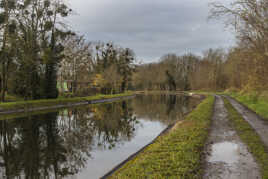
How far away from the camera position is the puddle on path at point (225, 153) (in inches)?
267

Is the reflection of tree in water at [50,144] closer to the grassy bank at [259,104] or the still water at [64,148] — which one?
the still water at [64,148]

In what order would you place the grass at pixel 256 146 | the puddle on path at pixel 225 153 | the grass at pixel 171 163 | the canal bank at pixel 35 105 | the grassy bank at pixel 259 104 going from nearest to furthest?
the grass at pixel 171 163, the grass at pixel 256 146, the puddle on path at pixel 225 153, the grassy bank at pixel 259 104, the canal bank at pixel 35 105

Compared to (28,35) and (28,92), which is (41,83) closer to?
(28,92)

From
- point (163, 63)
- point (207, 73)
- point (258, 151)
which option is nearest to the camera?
point (258, 151)

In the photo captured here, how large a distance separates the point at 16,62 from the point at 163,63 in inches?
2536

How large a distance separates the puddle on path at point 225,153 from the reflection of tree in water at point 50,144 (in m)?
4.98

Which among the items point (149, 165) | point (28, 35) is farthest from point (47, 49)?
point (149, 165)

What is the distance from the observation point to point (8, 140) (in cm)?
1122

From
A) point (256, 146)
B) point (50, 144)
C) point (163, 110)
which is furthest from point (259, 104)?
point (50, 144)

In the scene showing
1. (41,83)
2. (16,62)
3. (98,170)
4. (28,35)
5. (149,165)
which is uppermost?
(28,35)

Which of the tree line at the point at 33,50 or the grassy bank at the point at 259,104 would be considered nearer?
the grassy bank at the point at 259,104

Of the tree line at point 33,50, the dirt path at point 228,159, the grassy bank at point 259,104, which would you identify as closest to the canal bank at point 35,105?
the tree line at point 33,50

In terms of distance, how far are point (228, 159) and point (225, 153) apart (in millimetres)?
646

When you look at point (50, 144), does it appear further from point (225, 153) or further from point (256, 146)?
point (256, 146)
